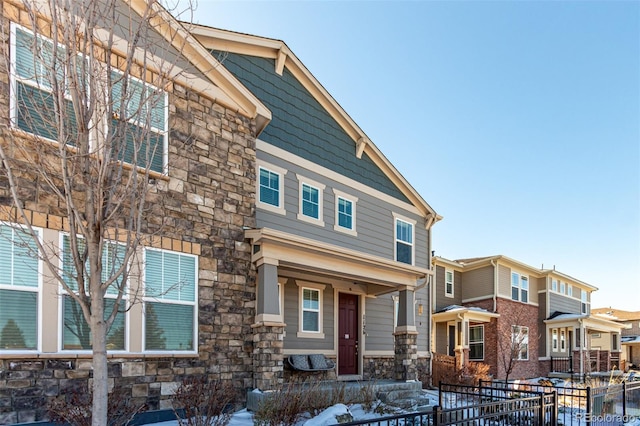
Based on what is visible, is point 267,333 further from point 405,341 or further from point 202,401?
point 405,341

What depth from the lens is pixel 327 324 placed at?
12625mm

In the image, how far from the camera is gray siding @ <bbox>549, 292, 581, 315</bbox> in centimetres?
2502

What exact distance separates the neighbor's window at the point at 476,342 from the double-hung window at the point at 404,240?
8.18m

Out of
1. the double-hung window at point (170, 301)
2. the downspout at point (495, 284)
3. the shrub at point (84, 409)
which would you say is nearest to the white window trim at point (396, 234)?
the downspout at point (495, 284)

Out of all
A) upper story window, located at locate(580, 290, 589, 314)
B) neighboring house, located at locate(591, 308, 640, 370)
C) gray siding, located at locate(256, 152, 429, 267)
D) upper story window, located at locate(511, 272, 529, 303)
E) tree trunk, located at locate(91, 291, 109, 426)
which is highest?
gray siding, located at locate(256, 152, 429, 267)

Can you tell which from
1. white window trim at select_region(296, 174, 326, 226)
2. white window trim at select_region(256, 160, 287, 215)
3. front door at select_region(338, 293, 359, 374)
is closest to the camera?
white window trim at select_region(256, 160, 287, 215)

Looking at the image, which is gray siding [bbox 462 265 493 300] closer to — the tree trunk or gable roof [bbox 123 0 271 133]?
gable roof [bbox 123 0 271 133]

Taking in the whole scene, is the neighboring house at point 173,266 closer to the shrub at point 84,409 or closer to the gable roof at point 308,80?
the shrub at point 84,409

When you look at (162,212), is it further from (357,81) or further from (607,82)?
(607,82)

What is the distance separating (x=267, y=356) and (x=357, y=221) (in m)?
5.97

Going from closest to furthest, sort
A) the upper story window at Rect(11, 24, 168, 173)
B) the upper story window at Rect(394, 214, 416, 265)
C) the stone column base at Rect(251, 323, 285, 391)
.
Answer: the upper story window at Rect(11, 24, 168, 173)
the stone column base at Rect(251, 323, 285, 391)
the upper story window at Rect(394, 214, 416, 265)

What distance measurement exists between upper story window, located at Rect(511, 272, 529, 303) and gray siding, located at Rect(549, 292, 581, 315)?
216 cm

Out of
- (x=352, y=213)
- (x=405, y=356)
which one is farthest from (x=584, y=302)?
(x=352, y=213)

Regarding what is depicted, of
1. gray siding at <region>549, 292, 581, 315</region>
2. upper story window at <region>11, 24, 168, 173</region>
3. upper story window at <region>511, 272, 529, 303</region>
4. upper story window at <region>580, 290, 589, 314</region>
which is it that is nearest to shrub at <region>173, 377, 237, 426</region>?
upper story window at <region>11, 24, 168, 173</region>
